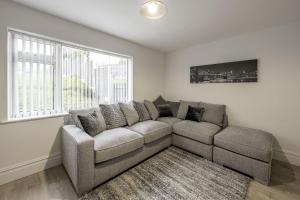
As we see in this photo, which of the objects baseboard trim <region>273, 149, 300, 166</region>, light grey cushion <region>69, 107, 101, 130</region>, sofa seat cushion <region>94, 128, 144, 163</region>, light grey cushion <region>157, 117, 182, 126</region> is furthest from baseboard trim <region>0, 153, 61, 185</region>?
baseboard trim <region>273, 149, 300, 166</region>

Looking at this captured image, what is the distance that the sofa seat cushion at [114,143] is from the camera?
5.77ft

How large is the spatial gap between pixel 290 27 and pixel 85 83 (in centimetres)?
366

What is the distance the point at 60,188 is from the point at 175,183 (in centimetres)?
143

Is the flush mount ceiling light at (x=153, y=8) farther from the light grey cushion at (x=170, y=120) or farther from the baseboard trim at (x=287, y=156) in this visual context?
the baseboard trim at (x=287, y=156)

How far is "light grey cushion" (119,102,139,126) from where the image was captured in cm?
271

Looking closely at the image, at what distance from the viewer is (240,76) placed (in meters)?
2.84

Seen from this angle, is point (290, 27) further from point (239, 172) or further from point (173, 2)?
point (239, 172)

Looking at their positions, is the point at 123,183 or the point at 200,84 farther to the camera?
the point at 200,84

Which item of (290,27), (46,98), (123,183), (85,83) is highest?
(290,27)

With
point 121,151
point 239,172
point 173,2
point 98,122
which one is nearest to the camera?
point 173,2

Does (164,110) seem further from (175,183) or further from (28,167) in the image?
(28,167)

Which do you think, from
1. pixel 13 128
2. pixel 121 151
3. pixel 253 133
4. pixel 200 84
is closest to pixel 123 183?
pixel 121 151

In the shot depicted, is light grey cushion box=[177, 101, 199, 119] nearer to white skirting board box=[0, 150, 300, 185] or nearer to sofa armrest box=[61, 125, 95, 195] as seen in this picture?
white skirting board box=[0, 150, 300, 185]

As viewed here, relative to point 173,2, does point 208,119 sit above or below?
below
